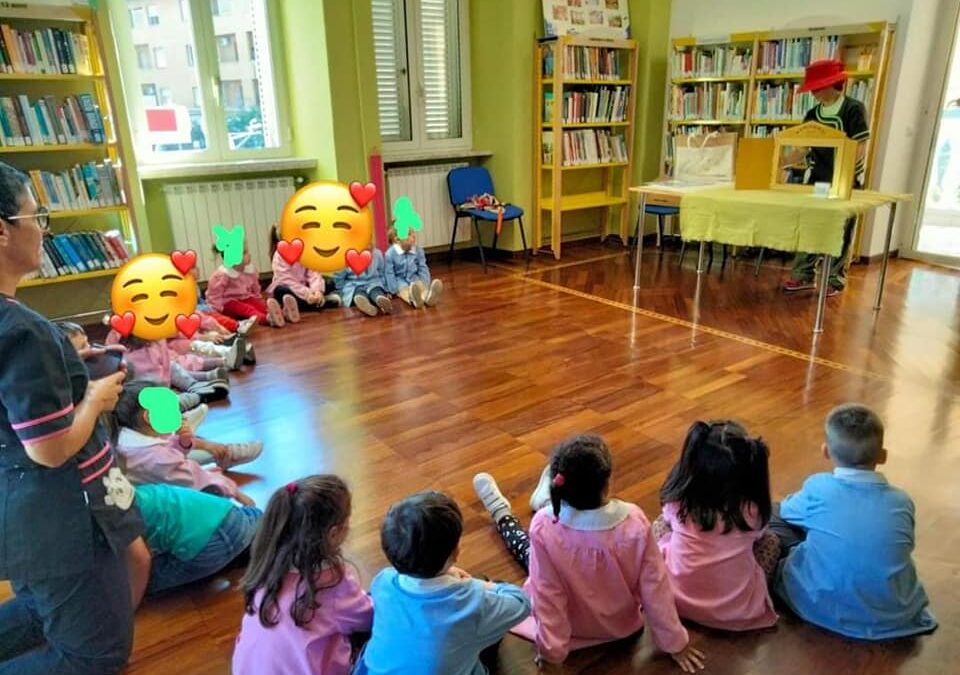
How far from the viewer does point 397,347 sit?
13.2 ft

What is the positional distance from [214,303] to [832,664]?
3.79 m

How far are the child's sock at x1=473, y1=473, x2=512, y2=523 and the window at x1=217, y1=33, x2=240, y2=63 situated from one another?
162 inches

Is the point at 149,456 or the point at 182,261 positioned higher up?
the point at 182,261

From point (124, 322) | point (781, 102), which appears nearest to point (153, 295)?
point (124, 322)

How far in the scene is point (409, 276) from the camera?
4926mm

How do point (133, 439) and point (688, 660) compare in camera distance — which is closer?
point (688, 660)

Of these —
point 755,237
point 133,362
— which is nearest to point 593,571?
point 133,362

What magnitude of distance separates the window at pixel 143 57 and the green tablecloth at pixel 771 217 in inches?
150

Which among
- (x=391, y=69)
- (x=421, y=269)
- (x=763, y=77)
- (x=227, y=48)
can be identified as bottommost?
(x=421, y=269)

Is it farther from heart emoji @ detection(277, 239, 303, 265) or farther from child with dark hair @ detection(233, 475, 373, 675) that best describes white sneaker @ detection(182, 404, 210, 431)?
child with dark hair @ detection(233, 475, 373, 675)

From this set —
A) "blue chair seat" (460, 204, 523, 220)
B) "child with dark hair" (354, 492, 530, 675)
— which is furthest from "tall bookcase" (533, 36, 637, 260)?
"child with dark hair" (354, 492, 530, 675)

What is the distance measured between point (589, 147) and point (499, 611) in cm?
556

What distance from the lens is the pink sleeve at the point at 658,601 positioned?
163 cm

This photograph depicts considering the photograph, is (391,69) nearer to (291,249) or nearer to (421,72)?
(421,72)
